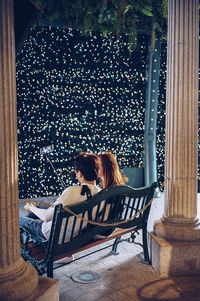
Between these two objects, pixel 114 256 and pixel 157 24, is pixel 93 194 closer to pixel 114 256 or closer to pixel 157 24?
pixel 114 256

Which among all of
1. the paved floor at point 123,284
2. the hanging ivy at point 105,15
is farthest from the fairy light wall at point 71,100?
the paved floor at point 123,284

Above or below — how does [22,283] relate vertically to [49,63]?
below

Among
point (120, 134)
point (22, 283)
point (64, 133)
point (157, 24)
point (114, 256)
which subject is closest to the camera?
point (22, 283)

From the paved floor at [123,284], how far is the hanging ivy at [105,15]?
4.05m

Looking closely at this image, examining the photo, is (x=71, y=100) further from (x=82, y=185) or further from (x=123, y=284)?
(x=123, y=284)

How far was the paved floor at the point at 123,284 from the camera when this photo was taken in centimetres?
319

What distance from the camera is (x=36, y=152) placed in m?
6.70

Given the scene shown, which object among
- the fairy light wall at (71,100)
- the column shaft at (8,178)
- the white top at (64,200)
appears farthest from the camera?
the fairy light wall at (71,100)

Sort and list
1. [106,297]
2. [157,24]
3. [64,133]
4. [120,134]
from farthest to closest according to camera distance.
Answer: [120,134] < [64,133] < [157,24] < [106,297]

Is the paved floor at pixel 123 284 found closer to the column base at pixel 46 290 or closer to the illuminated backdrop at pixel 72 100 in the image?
the column base at pixel 46 290

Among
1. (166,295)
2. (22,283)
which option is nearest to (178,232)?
(166,295)

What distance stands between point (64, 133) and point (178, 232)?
3937mm

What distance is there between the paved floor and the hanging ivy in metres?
4.05

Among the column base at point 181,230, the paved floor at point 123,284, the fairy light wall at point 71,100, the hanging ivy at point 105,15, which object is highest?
the hanging ivy at point 105,15
